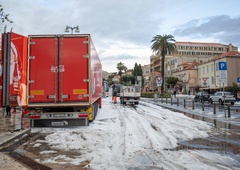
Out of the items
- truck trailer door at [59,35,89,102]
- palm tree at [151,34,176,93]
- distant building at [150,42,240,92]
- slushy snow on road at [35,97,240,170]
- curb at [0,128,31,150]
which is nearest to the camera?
slushy snow on road at [35,97,240,170]

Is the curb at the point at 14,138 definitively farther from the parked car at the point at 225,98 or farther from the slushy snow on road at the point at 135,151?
the parked car at the point at 225,98

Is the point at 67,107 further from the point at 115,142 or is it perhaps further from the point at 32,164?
the point at 32,164

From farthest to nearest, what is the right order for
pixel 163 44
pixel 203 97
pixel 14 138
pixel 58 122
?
pixel 163 44 → pixel 203 97 → pixel 58 122 → pixel 14 138

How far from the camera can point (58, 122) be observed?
10.5m

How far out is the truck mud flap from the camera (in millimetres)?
10523

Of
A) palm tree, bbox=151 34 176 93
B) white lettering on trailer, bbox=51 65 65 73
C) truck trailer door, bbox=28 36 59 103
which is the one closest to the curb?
truck trailer door, bbox=28 36 59 103

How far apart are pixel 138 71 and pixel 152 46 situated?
7165cm

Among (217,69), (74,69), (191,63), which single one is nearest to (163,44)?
(217,69)

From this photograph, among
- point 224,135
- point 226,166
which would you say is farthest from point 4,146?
point 224,135

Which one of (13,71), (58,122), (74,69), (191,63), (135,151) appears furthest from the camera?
(191,63)

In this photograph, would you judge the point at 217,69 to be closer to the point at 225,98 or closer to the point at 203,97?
the point at 203,97

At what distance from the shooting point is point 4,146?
7.52 meters

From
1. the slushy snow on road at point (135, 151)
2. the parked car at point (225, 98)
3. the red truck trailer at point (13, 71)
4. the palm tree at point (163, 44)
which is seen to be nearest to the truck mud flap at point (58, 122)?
the slushy snow on road at point (135, 151)

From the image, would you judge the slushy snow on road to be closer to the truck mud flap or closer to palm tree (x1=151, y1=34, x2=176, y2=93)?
the truck mud flap
